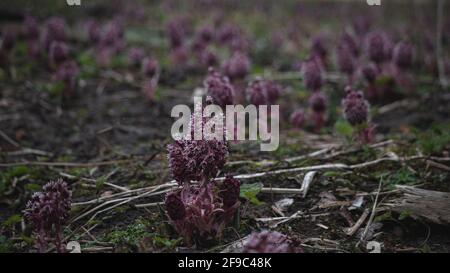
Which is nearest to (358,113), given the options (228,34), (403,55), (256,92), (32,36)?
(256,92)

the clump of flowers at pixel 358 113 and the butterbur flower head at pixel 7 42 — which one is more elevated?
the butterbur flower head at pixel 7 42

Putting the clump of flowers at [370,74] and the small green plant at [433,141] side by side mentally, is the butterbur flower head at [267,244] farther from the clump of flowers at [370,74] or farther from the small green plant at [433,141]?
the clump of flowers at [370,74]

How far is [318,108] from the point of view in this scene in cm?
536

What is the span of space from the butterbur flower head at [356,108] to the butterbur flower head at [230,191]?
5.78ft

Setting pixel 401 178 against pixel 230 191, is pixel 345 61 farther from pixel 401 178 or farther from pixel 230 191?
pixel 230 191

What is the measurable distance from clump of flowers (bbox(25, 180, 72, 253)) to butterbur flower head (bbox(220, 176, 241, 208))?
2.84 ft

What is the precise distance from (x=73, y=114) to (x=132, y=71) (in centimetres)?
208

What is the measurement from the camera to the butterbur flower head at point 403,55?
6258 mm

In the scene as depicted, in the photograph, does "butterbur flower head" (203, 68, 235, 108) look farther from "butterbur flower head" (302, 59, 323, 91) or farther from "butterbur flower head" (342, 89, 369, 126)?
"butterbur flower head" (302, 59, 323, 91)

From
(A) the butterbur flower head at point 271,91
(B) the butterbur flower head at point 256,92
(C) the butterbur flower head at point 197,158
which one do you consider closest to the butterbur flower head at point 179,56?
(A) the butterbur flower head at point 271,91

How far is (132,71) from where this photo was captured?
25.8 feet

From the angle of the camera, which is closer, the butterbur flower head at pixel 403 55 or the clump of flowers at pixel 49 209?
the clump of flowers at pixel 49 209

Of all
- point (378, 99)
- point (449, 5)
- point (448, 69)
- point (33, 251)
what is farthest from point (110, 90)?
point (449, 5)

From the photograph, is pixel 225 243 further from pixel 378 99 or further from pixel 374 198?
pixel 378 99
